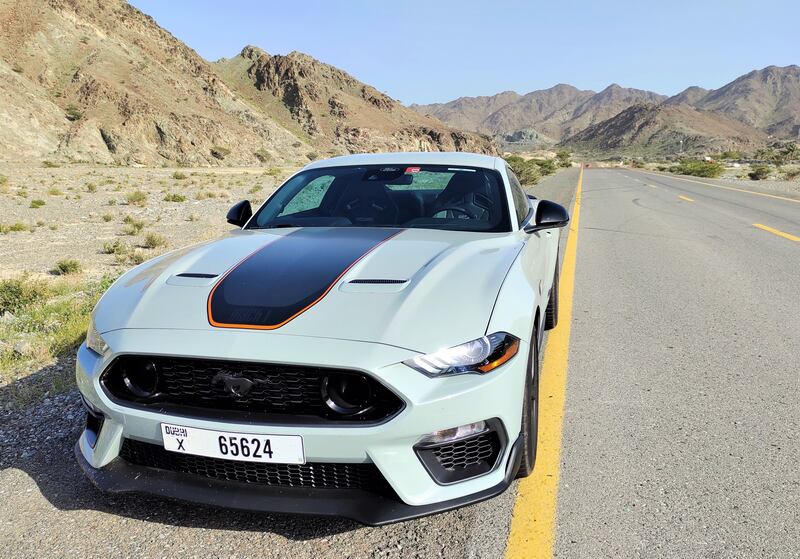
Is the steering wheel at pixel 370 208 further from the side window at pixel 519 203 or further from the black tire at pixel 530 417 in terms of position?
the black tire at pixel 530 417

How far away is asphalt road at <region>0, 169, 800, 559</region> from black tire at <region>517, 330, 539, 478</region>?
0.17 metres

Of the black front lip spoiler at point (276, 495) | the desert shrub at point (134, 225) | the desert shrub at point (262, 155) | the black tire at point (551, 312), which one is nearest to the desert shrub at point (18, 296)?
the black front lip spoiler at point (276, 495)

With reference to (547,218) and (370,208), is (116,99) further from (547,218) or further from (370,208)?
(547,218)

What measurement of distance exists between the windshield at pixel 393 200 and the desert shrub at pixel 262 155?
61744 millimetres

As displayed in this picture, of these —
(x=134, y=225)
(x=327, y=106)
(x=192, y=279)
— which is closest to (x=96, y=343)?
(x=192, y=279)

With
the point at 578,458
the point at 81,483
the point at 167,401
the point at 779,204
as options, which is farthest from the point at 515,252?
the point at 779,204

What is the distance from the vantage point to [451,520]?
8.45 feet

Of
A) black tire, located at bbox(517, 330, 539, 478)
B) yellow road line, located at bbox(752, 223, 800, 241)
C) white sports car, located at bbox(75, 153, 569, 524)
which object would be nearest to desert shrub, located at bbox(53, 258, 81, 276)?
white sports car, located at bbox(75, 153, 569, 524)

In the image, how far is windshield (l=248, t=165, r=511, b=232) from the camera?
12.6 ft

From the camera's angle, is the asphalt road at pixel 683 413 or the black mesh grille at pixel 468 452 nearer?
the black mesh grille at pixel 468 452

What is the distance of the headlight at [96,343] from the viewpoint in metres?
2.47

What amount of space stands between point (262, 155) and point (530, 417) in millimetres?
64887

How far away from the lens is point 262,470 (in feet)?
7.63

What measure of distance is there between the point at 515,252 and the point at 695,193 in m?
20.6
